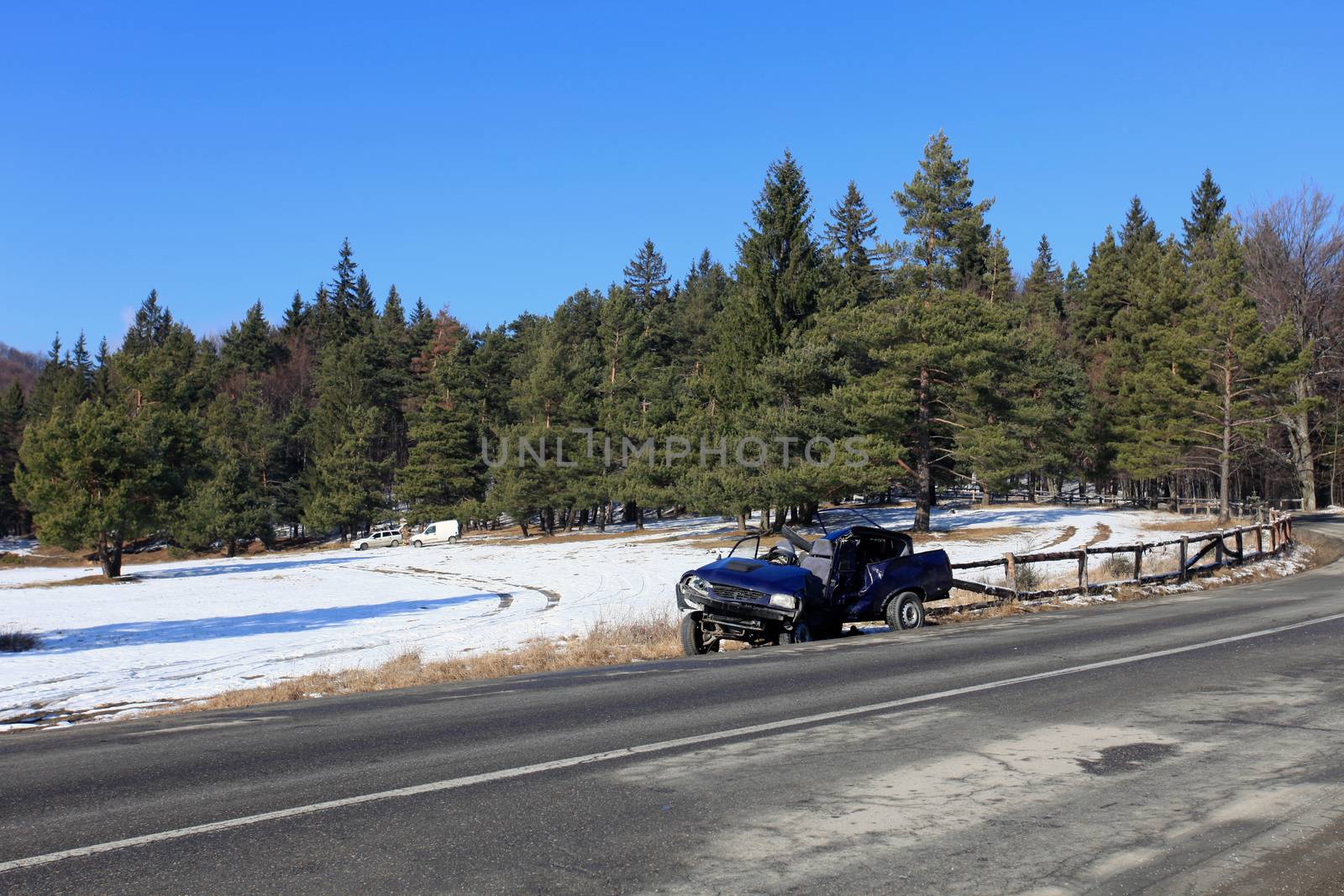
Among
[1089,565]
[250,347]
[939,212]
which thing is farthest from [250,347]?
[1089,565]

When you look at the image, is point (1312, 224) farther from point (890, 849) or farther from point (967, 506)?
point (890, 849)

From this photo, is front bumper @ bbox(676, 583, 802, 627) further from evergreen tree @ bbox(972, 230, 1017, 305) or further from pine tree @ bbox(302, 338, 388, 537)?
pine tree @ bbox(302, 338, 388, 537)

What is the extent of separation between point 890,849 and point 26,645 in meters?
23.2

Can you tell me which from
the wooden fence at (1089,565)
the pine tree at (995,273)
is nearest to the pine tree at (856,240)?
the pine tree at (995,273)

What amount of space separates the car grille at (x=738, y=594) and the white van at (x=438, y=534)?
6065 centimetres

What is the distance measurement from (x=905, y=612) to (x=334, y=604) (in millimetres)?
21457

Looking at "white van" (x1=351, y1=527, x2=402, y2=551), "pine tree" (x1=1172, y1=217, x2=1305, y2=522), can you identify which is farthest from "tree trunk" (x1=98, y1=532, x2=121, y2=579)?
"pine tree" (x1=1172, y1=217, x2=1305, y2=522)

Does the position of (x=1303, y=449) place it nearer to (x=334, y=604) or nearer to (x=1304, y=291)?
(x=1304, y=291)

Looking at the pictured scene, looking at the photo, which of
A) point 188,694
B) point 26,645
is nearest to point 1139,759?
point 188,694

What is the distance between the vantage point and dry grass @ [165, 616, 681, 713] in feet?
41.1

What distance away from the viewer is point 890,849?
4.79 metres

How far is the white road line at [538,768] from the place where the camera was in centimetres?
495

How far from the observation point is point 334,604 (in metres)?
31.0

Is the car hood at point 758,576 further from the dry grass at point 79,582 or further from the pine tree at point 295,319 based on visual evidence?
the pine tree at point 295,319
